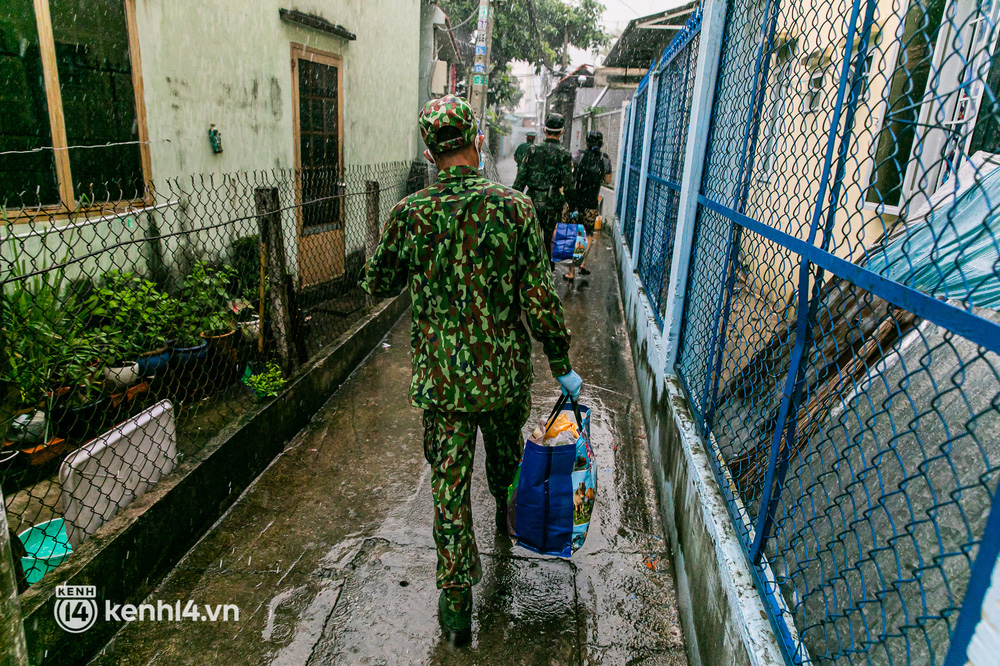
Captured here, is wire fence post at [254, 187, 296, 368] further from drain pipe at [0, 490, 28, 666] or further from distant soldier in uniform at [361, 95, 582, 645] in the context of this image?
drain pipe at [0, 490, 28, 666]

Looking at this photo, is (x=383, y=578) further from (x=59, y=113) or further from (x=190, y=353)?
(x=59, y=113)

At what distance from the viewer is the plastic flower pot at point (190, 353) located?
3.83 meters

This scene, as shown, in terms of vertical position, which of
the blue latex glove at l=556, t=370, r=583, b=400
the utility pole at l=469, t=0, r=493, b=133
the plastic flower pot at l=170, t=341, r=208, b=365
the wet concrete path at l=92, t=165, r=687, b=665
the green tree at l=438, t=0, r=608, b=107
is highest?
the green tree at l=438, t=0, r=608, b=107

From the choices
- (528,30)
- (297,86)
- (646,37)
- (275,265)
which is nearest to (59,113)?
(275,265)

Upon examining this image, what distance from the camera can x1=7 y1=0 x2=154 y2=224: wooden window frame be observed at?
3.57 meters

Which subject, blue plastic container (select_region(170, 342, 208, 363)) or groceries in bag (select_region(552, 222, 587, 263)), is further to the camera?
groceries in bag (select_region(552, 222, 587, 263))

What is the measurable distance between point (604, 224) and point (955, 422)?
12.2m

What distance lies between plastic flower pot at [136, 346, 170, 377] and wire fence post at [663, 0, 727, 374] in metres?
2.89

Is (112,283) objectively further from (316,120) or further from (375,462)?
(316,120)

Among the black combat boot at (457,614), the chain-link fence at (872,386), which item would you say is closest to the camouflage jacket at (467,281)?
the black combat boot at (457,614)

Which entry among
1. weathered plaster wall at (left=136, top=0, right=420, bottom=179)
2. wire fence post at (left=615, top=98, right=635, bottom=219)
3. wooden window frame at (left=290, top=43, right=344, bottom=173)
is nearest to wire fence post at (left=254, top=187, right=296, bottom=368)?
weathered plaster wall at (left=136, top=0, right=420, bottom=179)

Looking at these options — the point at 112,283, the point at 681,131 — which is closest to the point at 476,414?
the point at 112,283

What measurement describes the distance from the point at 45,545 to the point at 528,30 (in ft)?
65.7

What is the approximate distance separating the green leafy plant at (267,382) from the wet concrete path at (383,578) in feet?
0.83
